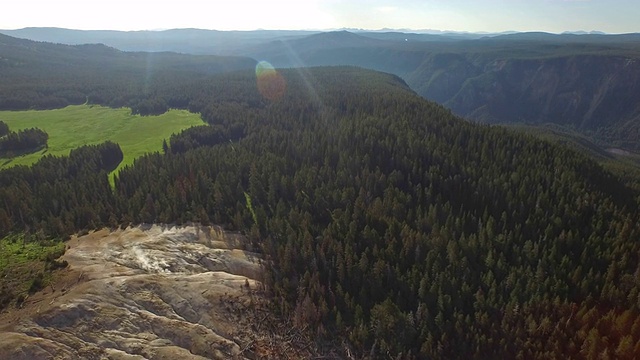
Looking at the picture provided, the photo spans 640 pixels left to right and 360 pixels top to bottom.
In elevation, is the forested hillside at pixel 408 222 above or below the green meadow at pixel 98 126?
above

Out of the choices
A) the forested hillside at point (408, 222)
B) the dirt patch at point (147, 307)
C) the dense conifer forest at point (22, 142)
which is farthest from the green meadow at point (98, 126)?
the dirt patch at point (147, 307)

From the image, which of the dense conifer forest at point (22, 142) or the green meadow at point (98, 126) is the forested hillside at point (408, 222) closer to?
the green meadow at point (98, 126)

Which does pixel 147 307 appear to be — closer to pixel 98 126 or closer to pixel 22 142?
pixel 22 142

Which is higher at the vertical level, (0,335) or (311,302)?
(0,335)

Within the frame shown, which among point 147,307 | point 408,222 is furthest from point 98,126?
point 147,307

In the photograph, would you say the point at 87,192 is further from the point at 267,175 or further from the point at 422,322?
the point at 422,322

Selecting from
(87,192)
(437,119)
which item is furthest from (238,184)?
(437,119)
